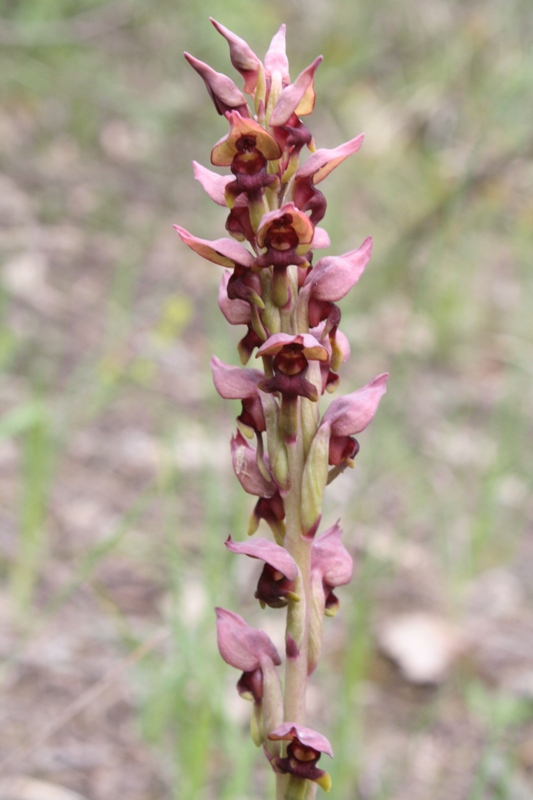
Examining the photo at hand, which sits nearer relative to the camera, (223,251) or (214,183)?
(223,251)

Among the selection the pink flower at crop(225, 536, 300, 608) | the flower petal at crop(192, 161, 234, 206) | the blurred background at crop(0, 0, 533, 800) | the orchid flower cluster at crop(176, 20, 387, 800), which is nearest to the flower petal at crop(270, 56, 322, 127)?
the orchid flower cluster at crop(176, 20, 387, 800)

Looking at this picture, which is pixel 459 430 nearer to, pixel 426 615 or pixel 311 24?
pixel 426 615

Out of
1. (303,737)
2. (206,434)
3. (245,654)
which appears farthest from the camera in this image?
(206,434)

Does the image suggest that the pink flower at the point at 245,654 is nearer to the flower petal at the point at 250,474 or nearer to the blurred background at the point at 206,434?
the flower petal at the point at 250,474

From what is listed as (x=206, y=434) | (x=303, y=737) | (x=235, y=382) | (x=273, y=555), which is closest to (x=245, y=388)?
(x=235, y=382)

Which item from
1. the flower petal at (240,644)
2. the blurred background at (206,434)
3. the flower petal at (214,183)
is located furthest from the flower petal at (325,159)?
the blurred background at (206,434)

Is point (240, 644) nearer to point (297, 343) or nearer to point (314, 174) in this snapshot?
point (297, 343)

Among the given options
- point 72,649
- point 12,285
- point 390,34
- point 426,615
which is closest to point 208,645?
point 72,649
